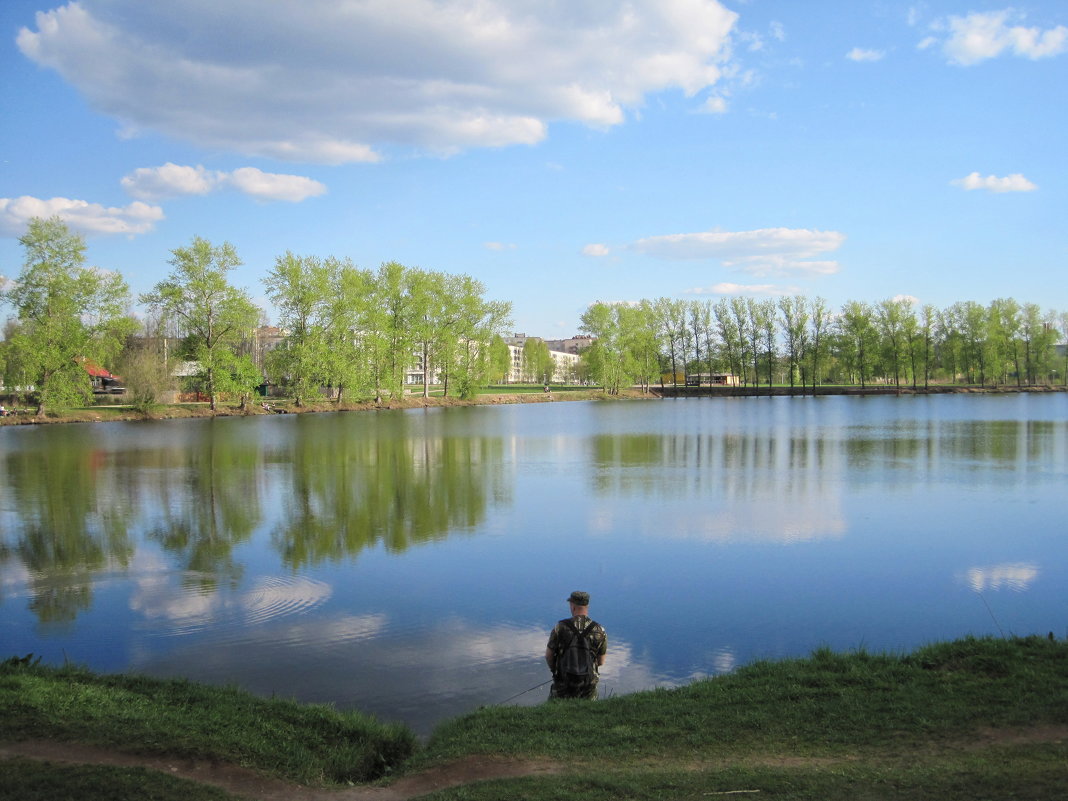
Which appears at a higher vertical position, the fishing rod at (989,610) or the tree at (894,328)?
the tree at (894,328)

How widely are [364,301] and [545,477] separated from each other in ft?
172

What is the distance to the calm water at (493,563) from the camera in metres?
9.79

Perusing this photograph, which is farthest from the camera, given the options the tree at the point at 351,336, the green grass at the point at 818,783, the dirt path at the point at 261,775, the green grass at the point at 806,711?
the tree at the point at 351,336

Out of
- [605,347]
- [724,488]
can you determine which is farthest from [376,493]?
[605,347]

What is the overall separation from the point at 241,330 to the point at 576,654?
61852mm

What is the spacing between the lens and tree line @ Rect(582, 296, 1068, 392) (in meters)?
116

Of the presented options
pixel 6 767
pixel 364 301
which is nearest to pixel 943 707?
pixel 6 767

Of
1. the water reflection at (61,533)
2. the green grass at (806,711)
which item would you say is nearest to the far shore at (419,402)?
the water reflection at (61,533)

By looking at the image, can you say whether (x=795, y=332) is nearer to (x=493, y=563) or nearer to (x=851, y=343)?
(x=851, y=343)

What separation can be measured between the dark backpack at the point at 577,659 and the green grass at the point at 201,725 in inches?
67.6

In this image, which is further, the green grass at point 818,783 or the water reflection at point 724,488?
the water reflection at point 724,488

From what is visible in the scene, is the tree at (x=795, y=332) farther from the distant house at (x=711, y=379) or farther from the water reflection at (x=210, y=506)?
the water reflection at (x=210, y=506)

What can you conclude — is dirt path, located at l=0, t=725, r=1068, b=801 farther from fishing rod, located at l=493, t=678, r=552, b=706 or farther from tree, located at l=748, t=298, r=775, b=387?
tree, located at l=748, t=298, r=775, b=387

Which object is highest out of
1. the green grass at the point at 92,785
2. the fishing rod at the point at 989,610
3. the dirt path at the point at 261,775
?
the green grass at the point at 92,785
